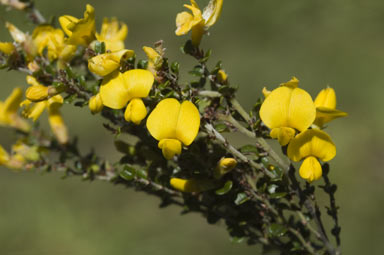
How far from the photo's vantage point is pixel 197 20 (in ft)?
2.49

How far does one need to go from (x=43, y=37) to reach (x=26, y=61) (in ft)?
0.19

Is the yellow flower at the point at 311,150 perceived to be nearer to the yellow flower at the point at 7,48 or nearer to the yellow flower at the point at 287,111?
the yellow flower at the point at 287,111

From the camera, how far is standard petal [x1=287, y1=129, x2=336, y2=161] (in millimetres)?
668

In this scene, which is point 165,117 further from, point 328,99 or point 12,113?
point 12,113

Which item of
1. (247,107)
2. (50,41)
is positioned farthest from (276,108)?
(247,107)

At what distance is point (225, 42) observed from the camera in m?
3.38

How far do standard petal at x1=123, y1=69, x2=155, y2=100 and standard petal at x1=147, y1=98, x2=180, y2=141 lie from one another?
3 cm

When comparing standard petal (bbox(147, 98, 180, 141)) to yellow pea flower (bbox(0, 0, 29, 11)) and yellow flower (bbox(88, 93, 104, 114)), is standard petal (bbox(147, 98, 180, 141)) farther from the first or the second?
yellow pea flower (bbox(0, 0, 29, 11))

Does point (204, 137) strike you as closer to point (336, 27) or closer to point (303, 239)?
point (303, 239)

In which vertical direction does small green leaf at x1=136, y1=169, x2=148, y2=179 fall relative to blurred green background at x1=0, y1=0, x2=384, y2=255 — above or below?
below

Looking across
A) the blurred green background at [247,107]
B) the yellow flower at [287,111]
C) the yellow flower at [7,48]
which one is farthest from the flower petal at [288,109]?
the blurred green background at [247,107]

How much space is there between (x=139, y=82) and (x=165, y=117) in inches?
2.6

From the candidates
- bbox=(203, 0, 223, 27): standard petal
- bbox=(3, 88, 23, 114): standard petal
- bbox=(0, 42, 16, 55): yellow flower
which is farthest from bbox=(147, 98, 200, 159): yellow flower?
bbox=(3, 88, 23, 114): standard petal

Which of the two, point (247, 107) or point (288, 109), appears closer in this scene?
point (288, 109)
